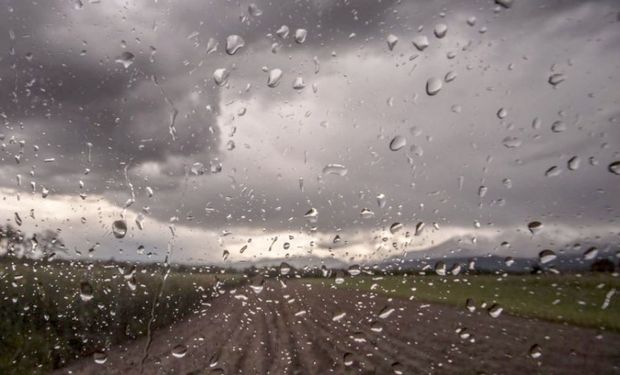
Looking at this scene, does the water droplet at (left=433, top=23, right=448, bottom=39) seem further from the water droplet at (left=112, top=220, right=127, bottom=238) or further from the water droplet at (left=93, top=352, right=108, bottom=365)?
the water droplet at (left=93, top=352, right=108, bottom=365)

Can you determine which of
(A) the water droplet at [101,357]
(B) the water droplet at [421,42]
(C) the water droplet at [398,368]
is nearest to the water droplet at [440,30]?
(B) the water droplet at [421,42]

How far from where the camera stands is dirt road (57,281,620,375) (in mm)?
1854

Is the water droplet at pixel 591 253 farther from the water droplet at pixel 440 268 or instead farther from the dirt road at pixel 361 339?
the water droplet at pixel 440 268

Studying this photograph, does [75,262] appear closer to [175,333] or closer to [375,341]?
[175,333]

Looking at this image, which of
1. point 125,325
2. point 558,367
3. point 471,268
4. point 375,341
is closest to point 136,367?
point 125,325

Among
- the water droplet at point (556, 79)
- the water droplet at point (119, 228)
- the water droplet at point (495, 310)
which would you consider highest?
the water droplet at point (556, 79)

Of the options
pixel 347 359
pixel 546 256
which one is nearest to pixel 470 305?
pixel 546 256

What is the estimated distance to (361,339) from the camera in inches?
91.8

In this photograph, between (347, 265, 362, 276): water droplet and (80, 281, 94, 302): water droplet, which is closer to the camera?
(347, 265, 362, 276): water droplet

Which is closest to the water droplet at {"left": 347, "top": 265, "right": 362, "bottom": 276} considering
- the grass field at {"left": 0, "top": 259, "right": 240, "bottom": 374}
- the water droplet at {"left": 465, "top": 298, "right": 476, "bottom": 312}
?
the water droplet at {"left": 465, "top": 298, "right": 476, "bottom": 312}

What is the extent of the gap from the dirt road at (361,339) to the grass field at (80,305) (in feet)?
0.30

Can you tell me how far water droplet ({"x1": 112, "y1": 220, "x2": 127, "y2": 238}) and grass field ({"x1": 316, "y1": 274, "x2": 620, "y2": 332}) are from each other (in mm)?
822

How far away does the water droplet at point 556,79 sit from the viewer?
5.08 ft

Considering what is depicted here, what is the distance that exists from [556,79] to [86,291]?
2098mm
